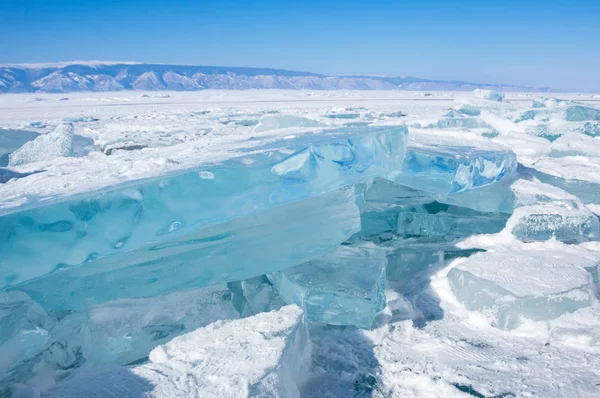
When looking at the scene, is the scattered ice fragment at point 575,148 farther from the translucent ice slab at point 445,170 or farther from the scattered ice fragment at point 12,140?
the scattered ice fragment at point 12,140

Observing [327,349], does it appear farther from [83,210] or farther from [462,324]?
[83,210]

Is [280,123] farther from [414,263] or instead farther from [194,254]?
[194,254]

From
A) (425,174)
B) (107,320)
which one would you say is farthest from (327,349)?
(425,174)

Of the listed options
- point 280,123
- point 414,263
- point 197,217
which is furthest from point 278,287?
point 280,123

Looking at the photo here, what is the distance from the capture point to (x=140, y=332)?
1.24 m

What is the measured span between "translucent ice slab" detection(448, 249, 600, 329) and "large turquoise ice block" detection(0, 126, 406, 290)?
18.7 inches

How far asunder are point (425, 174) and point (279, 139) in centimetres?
70

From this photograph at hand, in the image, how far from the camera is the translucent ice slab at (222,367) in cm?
90

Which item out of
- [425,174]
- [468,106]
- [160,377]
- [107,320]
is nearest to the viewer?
[160,377]

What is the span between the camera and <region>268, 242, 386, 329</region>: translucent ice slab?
4.23ft

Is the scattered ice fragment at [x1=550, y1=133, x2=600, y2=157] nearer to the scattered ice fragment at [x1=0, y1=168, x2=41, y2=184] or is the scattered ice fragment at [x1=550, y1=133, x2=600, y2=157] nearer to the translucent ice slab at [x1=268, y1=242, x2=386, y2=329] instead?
the translucent ice slab at [x1=268, y1=242, x2=386, y2=329]

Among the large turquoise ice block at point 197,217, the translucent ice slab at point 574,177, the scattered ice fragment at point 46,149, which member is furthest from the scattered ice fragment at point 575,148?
the scattered ice fragment at point 46,149

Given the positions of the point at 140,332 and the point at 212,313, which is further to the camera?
the point at 212,313

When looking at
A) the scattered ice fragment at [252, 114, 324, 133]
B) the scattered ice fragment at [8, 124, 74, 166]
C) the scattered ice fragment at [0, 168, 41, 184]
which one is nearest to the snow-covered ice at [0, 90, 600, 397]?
the scattered ice fragment at [0, 168, 41, 184]
